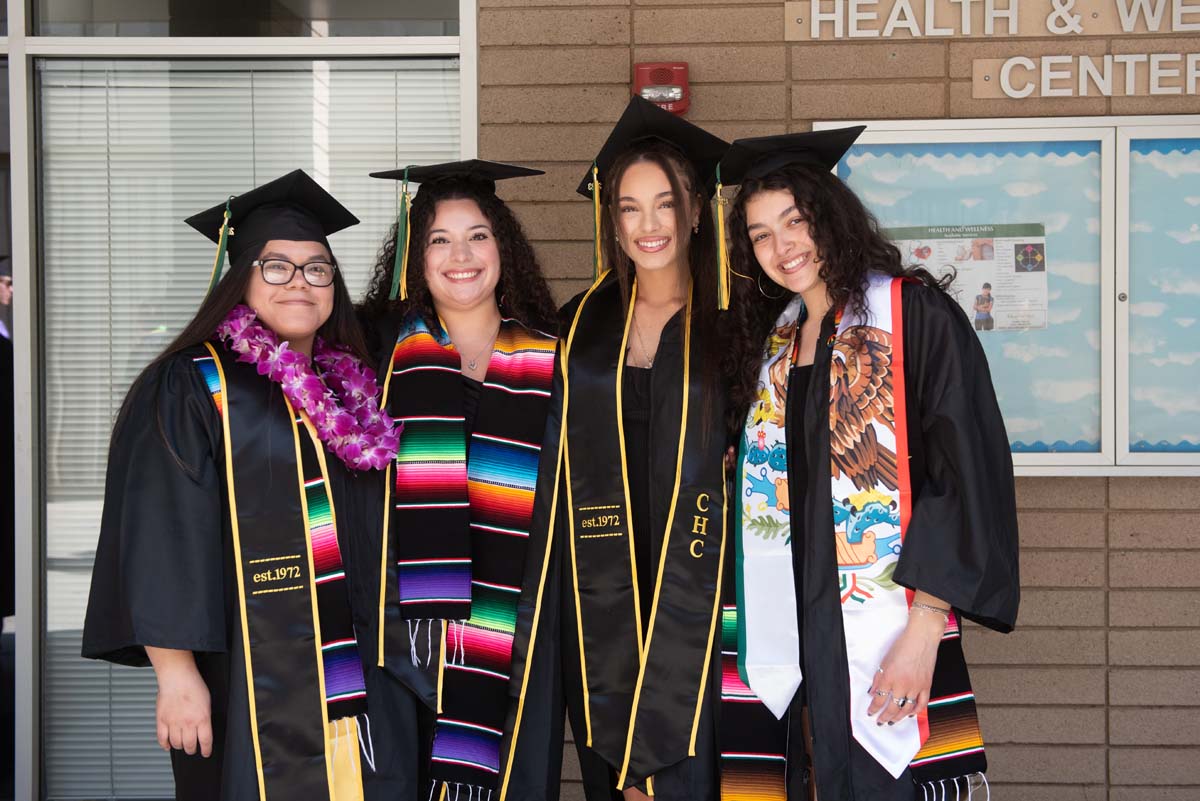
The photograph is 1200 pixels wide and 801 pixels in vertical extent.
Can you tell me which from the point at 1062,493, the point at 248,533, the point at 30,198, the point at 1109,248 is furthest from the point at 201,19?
the point at 1062,493

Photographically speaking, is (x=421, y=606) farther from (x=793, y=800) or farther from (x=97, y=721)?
(x=97, y=721)

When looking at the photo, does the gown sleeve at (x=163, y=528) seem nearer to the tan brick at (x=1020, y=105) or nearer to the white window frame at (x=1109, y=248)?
the white window frame at (x=1109, y=248)

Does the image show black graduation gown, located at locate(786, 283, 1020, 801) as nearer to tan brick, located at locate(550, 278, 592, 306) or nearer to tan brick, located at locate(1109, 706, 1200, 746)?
tan brick, located at locate(550, 278, 592, 306)

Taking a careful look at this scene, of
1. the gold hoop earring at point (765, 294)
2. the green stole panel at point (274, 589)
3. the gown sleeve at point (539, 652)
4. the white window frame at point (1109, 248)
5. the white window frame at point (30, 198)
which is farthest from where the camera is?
the white window frame at point (30, 198)

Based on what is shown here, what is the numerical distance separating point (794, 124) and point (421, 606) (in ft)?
6.74

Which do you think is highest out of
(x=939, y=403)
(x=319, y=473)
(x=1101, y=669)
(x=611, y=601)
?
(x=939, y=403)

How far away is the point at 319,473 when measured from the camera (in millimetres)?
2361

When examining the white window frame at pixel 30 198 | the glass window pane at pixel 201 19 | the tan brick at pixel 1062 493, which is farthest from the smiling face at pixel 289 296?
the tan brick at pixel 1062 493

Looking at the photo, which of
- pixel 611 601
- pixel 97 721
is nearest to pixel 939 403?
pixel 611 601

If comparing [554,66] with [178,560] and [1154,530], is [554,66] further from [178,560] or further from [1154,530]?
[1154,530]

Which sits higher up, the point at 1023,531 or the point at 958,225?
the point at 958,225

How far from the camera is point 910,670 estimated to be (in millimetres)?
2180

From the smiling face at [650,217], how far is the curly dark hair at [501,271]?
0.30 m

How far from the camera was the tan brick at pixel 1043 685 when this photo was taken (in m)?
3.56
